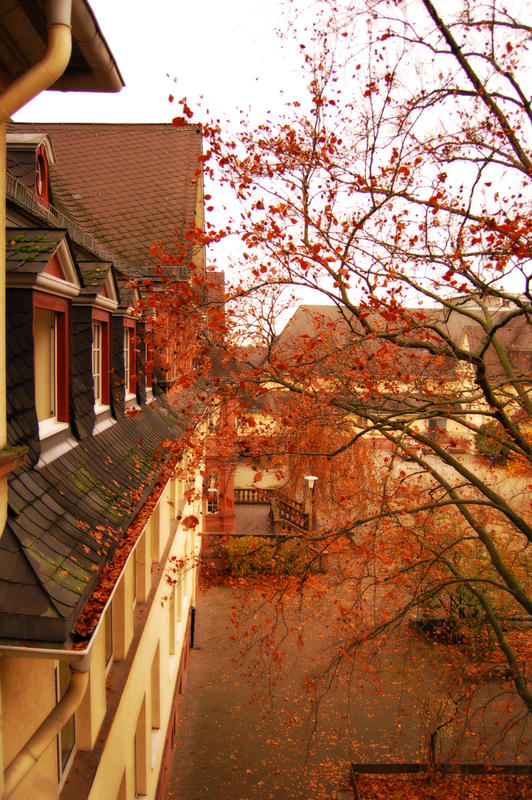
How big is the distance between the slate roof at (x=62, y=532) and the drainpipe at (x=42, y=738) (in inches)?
21.4

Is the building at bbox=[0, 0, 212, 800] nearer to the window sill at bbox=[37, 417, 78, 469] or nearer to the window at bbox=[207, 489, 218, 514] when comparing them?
the window sill at bbox=[37, 417, 78, 469]

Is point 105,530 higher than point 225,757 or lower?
higher

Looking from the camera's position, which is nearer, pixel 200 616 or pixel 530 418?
pixel 530 418

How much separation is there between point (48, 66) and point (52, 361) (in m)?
2.69

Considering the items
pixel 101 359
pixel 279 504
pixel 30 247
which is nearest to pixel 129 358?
pixel 101 359

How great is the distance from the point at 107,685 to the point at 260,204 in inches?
258

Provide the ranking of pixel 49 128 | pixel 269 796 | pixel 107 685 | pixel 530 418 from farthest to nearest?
pixel 49 128 < pixel 269 796 < pixel 530 418 < pixel 107 685

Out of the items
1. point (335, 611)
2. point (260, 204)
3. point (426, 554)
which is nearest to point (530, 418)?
point (426, 554)

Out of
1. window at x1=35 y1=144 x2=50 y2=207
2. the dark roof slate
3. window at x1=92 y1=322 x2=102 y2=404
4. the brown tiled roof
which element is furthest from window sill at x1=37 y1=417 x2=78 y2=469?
the brown tiled roof

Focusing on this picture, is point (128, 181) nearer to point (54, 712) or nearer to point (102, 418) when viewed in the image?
point (102, 418)

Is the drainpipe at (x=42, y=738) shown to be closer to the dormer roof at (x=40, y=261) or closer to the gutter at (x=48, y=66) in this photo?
the dormer roof at (x=40, y=261)

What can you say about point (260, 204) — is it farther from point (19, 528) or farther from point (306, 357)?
point (19, 528)

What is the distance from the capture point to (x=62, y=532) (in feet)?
11.9

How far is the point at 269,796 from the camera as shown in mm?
11734
